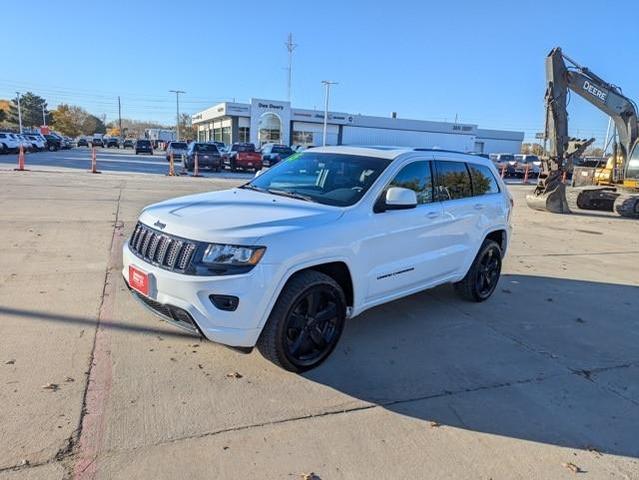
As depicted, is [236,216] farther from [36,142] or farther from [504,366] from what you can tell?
[36,142]

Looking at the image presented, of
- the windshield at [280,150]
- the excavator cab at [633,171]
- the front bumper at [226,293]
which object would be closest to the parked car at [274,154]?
the windshield at [280,150]

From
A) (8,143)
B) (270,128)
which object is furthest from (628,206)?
(270,128)

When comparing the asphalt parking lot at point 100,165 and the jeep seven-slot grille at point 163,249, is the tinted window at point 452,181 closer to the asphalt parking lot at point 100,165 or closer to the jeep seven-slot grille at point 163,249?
the jeep seven-slot grille at point 163,249

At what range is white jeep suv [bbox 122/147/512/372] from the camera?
Result: 353 centimetres

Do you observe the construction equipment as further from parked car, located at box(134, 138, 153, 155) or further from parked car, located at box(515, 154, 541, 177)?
parked car, located at box(134, 138, 153, 155)

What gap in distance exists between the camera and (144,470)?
2789 millimetres

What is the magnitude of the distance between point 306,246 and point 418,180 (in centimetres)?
181

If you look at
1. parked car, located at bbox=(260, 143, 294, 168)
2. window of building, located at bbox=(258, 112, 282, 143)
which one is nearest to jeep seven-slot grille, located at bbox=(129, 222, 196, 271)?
parked car, located at bbox=(260, 143, 294, 168)

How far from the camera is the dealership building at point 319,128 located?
60.8 metres

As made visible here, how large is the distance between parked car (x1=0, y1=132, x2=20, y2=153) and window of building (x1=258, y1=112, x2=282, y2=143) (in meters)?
28.7

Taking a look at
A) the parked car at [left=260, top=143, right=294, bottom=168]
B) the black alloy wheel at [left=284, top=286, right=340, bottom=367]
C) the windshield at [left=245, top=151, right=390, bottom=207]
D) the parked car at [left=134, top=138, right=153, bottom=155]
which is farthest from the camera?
the parked car at [left=134, top=138, right=153, bottom=155]

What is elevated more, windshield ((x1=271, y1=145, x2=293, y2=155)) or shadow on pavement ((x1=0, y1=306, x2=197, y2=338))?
windshield ((x1=271, y1=145, x2=293, y2=155))

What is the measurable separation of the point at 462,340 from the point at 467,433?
163 centimetres

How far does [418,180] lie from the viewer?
5.04m
